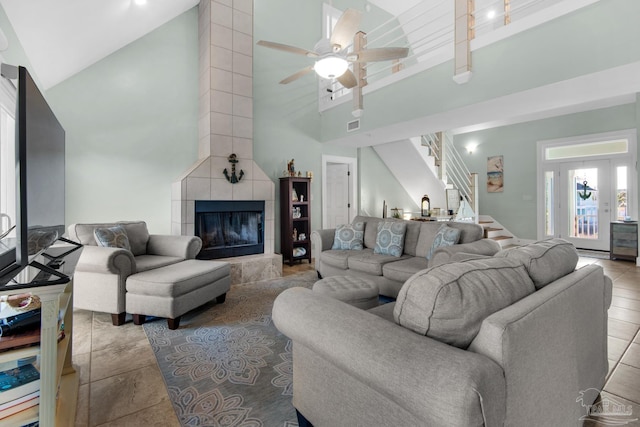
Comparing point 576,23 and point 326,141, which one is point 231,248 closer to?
point 326,141

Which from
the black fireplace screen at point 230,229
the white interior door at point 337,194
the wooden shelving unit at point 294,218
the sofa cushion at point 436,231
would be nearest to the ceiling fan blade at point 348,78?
the sofa cushion at point 436,231

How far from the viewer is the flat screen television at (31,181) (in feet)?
3.43

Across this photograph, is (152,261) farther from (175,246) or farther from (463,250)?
(463,250)

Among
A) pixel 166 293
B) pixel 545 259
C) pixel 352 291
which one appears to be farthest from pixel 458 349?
pixel 166 293

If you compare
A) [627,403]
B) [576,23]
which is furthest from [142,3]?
[627,403]

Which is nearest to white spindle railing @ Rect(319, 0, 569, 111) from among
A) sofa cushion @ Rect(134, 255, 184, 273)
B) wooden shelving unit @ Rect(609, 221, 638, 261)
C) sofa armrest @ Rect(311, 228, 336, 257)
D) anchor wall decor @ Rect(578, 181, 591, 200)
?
sofa armrest @ Rect(311, 228, 336, 257)

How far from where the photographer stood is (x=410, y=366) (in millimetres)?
833

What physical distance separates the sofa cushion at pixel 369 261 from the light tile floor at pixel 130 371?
6.07 feet

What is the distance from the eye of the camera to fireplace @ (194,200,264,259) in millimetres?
4129

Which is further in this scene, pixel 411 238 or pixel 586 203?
pixel 586 203

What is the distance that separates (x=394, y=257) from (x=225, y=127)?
2.88m

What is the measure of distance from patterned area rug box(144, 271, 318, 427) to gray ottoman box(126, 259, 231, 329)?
15cm

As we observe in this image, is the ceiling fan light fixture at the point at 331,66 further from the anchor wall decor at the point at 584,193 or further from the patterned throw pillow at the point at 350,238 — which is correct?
the anchor wall decor at the point at 584,193

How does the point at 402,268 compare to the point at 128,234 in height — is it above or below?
below
